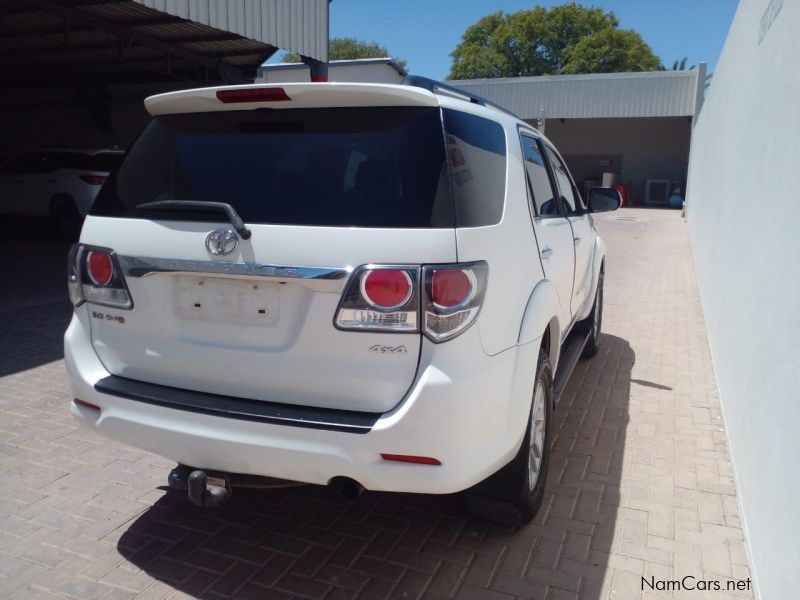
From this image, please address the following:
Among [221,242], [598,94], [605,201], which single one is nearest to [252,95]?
[221,242]

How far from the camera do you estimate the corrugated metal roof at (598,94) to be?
26000mm

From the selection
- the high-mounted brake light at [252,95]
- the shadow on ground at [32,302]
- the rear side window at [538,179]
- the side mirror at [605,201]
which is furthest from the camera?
the shadow on ground at [32,302]

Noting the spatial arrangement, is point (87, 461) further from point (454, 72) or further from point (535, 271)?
point (454, 72)

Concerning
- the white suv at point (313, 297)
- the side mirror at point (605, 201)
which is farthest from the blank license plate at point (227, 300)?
the side mirror at point (605, 201)

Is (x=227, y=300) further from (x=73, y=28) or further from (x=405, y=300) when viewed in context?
(x=73, y=28)

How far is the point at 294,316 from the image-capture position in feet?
8.34

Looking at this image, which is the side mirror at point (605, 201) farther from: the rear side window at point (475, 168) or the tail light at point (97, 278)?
the tail light at point (97, 278)

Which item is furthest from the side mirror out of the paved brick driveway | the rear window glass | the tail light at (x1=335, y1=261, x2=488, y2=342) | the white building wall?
the tail light at (x1=335, y1=261, x2=488, y2=342)

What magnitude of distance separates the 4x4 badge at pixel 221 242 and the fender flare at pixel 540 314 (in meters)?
1.23

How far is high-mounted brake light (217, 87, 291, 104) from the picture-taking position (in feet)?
8.84

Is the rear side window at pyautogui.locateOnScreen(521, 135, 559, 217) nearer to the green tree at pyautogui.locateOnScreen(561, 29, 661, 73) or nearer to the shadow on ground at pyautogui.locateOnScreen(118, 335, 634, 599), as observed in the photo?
the shadow on ground at pyautogui.locateOnScreen(118, 335, 634, 599)

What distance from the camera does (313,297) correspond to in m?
2.51

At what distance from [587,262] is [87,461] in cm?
366

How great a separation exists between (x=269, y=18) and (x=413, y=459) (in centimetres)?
903
